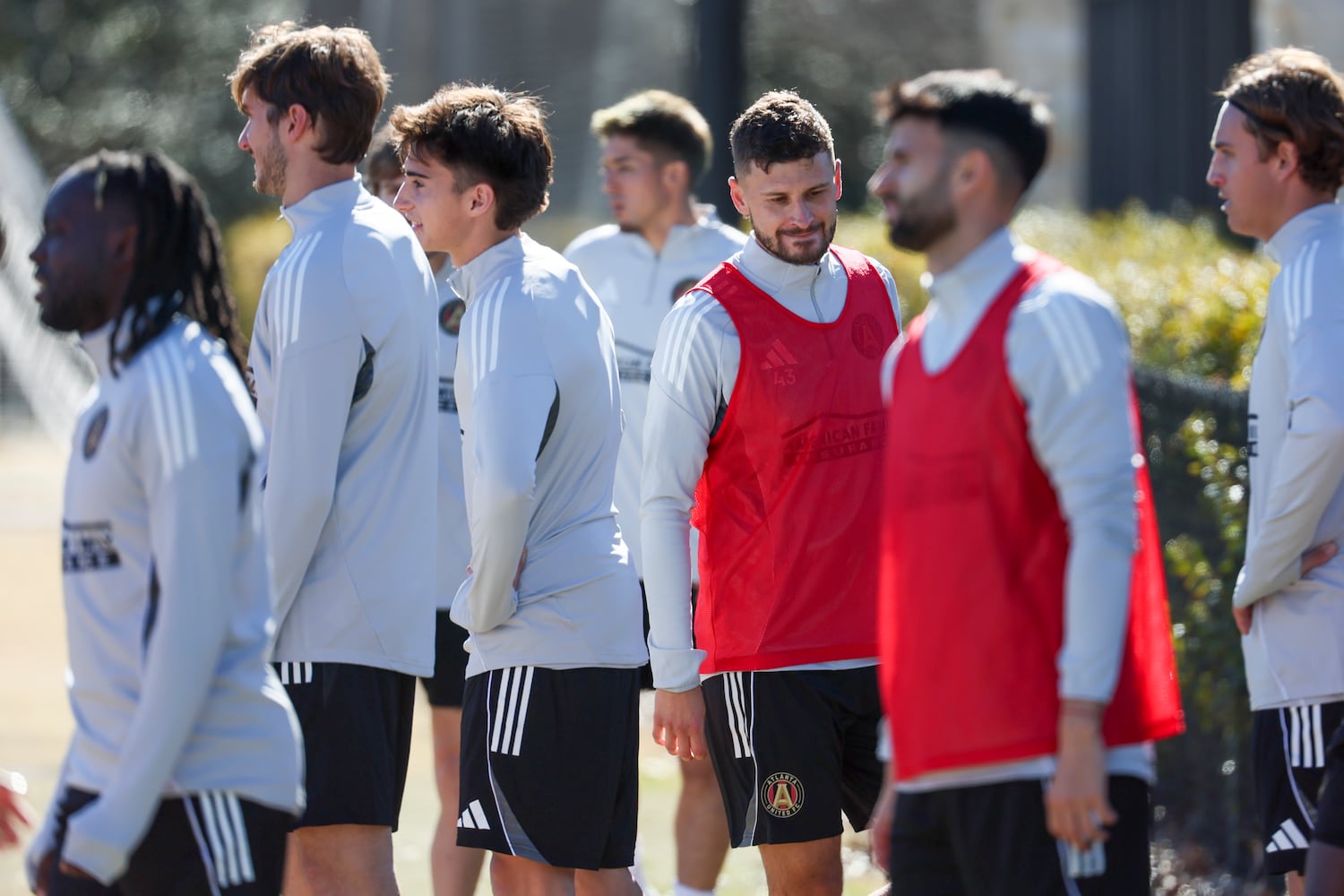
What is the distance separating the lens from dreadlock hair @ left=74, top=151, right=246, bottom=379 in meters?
3.10

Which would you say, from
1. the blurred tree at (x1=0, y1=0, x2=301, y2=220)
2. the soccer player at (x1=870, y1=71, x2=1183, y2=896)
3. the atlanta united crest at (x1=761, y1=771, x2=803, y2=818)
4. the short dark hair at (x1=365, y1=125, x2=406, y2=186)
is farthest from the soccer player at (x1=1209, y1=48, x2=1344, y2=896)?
the blurred tree at (x1=0, y1=0, x2=301, y2=220)

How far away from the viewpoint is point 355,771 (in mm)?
4031

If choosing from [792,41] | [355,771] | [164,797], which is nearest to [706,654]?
[355,771]

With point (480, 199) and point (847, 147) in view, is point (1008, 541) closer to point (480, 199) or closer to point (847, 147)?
point (480, 199)

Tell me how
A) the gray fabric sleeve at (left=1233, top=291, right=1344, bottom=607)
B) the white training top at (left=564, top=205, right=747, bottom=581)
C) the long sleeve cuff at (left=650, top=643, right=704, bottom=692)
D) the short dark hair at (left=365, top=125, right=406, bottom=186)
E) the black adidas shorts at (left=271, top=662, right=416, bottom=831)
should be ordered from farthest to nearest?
the white training top at (left=564, top=205, right=747, bottom=581) < the short dark hair at (left=365, top=125, right=406, bottom=186) < the long sleeve cuff at (left=650, top=643, right=704, bottom=692) < the black adidas shorts at (left=271, top=662, right=416, bottom=831) < the gray fabric sleeve at (left=1233, top=291, right=1344, bottom=607)

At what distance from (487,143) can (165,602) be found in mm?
1798

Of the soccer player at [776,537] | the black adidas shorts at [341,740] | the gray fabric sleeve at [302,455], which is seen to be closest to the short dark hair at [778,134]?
the soccer player at [776,537]

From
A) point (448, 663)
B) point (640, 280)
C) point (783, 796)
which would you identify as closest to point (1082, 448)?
point (783, 796)

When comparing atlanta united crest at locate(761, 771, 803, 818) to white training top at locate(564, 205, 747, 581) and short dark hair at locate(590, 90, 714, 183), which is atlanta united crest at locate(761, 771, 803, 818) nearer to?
white training top at locate(564, 205, 747, 581)

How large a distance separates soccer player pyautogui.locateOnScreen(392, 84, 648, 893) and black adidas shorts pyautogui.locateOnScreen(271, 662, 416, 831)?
10.4 inches

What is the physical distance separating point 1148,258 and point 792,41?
735 inches

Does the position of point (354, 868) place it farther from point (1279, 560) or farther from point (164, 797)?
point (1279, 560)

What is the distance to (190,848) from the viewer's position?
310 cm

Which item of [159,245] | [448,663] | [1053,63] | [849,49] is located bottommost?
[448,663]
